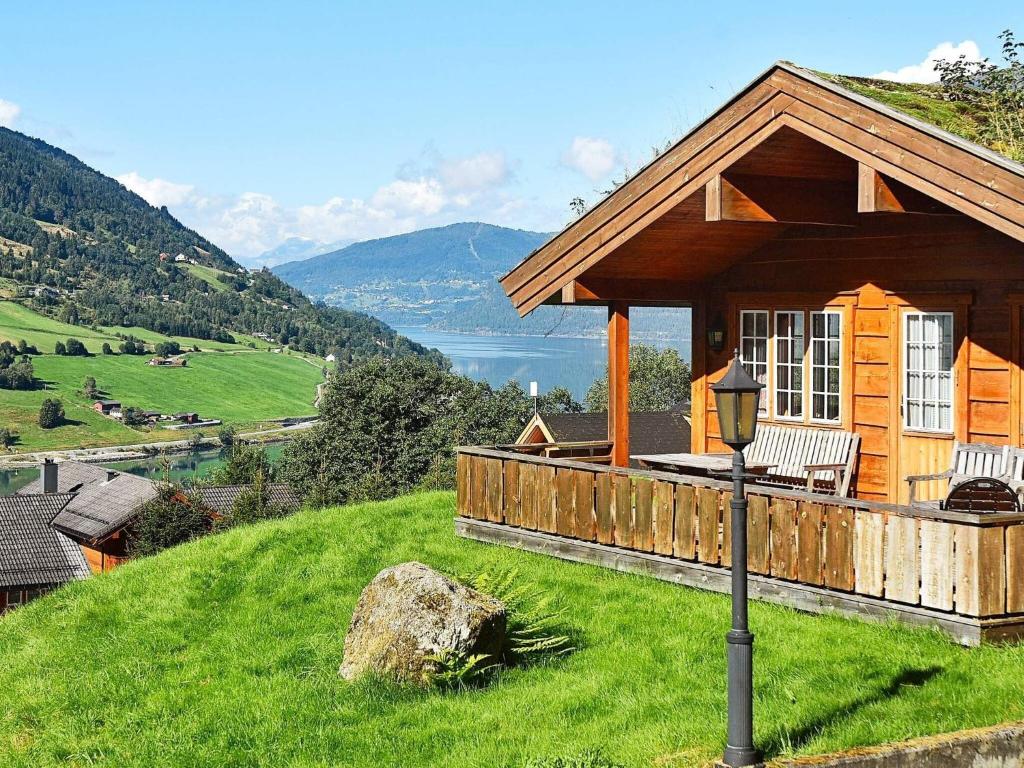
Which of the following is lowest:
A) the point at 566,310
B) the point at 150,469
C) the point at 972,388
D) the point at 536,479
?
the point at 150,469

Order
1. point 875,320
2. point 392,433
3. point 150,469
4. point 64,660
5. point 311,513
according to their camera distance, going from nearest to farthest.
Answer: point 64,660 < point 875,320 < point 311,513 < point 392,433 < point 150,469

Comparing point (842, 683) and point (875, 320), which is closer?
point (842, 683)

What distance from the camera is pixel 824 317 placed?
14.3 meters

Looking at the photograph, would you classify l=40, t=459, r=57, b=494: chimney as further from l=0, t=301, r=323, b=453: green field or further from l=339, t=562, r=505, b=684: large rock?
l=0, t=301, r=323, b=453: green field

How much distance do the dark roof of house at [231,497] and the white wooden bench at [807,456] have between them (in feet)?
146

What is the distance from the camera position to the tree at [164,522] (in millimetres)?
51531

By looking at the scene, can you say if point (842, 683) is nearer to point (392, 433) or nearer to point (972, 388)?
point (972, 388)

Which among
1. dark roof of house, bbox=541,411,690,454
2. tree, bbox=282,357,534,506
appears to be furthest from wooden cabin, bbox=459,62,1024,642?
tree, bbox=282,357,534,506

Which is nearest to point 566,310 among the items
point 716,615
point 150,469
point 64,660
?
point 716,615

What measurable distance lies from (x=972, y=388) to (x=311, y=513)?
9.19 m

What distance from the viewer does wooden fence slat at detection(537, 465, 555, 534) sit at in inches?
514

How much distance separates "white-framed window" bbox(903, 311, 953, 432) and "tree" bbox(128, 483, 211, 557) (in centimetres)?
4225

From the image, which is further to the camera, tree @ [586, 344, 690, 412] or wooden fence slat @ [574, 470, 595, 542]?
tree @ [586, 344, 690, 412]

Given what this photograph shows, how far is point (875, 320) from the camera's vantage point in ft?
44.7
